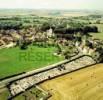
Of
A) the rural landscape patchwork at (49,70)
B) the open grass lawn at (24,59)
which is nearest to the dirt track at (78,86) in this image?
the rural landscape patchwork at (49,70)

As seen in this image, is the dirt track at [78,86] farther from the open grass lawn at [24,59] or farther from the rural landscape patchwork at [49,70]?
the open grass lawn at [24,59]

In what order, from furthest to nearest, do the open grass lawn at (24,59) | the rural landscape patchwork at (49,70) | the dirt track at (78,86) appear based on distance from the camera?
the open grass lawn at (24,59) < the rural landscape patchwork at (49,70) < the dirt track at (78,86)

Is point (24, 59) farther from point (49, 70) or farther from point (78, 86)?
point (78, 86)

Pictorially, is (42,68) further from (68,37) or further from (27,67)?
(68,37)

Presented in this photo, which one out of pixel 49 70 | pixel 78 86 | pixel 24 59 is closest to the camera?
pixel 78 86

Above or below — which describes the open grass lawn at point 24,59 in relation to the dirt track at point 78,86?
above

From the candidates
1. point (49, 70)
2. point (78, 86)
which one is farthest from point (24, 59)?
point (78, 86)

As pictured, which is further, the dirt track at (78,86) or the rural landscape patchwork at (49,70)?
the rural landscape patchwork at (49,70)

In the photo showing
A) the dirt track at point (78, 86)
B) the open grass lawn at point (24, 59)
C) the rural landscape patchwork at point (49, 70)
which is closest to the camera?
the dirt track at point (78, 86)
